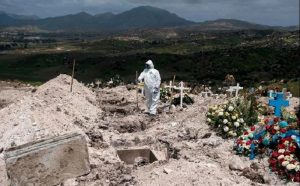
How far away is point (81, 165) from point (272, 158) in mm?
4133

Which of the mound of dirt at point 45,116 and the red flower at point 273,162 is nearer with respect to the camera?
the red flower at point 273,162

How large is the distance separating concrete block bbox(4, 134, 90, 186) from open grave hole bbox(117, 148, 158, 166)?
7.42 ft

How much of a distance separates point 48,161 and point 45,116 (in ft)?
14.1

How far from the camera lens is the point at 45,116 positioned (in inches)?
562

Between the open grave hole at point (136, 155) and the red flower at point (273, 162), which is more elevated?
the red flower at point (273, 162)

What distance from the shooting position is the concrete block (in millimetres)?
9875

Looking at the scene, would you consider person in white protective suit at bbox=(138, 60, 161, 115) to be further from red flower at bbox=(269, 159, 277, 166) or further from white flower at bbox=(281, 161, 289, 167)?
white flower at bbox=(281, 161, 289, 167)

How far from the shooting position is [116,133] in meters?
15.2

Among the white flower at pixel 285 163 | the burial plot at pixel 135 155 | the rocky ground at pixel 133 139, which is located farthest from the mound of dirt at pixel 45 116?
the white flower at pixel 285 163

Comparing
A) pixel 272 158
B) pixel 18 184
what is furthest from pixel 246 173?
pixel 18 184

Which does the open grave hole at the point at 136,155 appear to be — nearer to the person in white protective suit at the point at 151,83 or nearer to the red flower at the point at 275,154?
the red flower at the point at 275,154

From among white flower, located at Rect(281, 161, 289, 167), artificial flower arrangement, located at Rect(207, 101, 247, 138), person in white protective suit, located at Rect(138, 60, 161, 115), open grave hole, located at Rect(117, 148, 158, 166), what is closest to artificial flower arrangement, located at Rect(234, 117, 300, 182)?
white flower, located at Rect(281, 161, 289, 167)

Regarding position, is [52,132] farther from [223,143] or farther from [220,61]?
[220,61]

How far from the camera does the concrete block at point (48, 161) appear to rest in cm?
988
